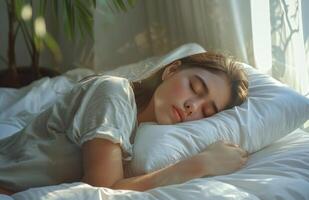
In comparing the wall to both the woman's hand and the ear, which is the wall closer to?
the ear

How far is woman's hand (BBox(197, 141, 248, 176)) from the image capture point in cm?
106

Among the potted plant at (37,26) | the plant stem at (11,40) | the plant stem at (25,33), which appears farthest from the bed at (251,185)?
the plant stem at (25,33)

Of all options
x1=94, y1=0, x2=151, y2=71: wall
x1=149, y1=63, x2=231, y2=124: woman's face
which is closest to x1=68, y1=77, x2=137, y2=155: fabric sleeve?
x1=149, y1=63, x2=231, y2=124: woman's face

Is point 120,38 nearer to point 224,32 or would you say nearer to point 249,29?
point 224,32

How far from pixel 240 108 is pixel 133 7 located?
3.32ft

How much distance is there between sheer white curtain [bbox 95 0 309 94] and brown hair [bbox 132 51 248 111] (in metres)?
0.30

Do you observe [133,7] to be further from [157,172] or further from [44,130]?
[157,172]

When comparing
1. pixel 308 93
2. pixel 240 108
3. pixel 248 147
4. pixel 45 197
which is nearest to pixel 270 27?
pixel 308 93

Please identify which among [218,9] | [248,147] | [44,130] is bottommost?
[248,147]

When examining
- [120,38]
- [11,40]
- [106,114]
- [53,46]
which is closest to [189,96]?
[106,114]

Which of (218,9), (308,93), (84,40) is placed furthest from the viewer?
(84,40)

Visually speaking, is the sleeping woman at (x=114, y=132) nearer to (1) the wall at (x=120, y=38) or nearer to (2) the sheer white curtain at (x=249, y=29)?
(2) the sheer white curtain at (x=249, y=29)

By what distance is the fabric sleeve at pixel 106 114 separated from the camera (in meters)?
1.01

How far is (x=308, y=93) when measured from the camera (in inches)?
60.8
